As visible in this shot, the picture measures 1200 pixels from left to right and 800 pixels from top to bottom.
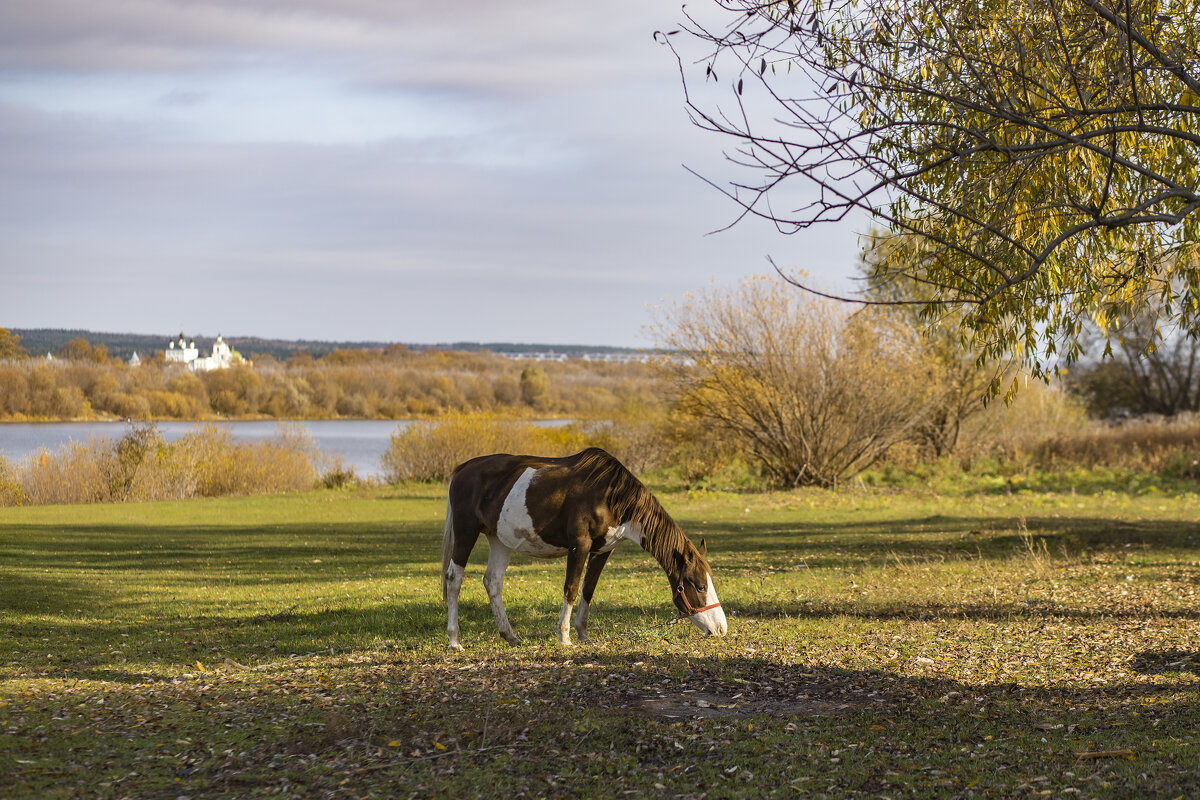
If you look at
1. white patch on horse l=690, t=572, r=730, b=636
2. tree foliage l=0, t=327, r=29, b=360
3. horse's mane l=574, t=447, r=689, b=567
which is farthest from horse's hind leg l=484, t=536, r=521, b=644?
tree foliage l=0, t=327, r=29, b=360

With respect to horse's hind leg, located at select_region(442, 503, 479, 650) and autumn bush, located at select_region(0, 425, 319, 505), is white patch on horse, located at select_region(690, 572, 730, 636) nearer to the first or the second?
horse's hind leg, located at select_region(442, 503, 479, 650)

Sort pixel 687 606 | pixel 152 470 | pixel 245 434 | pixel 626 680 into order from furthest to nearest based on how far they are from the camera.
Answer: pixel 245 434 < pixel 152 470 < pixel 687 606 < pixel 626 680

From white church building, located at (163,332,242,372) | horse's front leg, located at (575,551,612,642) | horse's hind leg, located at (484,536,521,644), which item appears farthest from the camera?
white church building, located at (163,332,242,372)

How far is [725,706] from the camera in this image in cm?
635

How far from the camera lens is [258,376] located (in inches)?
2424

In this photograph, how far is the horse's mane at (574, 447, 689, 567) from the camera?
8.16m

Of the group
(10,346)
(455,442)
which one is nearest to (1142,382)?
(455,442)

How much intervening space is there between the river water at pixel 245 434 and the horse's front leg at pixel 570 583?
23238mm

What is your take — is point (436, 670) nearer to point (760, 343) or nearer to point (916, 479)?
point (760, 343)

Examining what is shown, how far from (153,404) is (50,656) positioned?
151 ft

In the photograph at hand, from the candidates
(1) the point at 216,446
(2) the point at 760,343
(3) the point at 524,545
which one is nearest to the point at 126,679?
(3) the point at 524,545

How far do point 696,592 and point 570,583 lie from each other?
109 cm

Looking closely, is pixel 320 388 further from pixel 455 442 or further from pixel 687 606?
pixel 687 606

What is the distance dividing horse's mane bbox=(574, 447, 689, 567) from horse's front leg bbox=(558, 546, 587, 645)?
0.47 m
